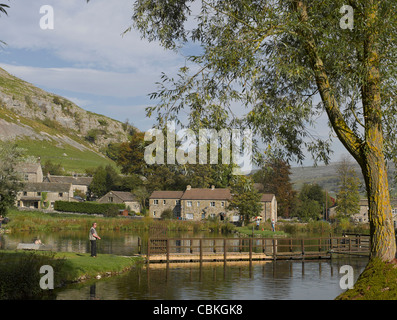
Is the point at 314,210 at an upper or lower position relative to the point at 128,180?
lower

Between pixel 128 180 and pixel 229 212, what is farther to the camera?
pixel 128 180

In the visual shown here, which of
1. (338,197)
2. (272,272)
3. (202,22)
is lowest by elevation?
(272,272)

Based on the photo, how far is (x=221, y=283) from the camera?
22.9 metres

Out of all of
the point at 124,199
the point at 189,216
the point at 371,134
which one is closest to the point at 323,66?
the point at 371,134

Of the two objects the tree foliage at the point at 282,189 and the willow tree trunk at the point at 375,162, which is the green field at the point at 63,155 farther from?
the willow tree trunk at the point at 375,162

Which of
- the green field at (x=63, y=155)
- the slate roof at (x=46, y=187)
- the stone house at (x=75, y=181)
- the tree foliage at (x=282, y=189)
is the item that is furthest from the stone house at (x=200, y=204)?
the green field at (x=63, y=155)

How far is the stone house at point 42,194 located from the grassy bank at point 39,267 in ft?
240

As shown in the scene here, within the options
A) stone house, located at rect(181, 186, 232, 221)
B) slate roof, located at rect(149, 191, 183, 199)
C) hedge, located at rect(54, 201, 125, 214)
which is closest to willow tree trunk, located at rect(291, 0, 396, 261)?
stone house, located at rect(181, 186, 232, 221)

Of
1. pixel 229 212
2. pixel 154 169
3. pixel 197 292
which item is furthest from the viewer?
pixel 154 169

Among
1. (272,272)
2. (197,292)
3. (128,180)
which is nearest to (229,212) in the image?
(128,180)

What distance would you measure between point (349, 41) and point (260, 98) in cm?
323

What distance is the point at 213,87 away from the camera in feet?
50.3

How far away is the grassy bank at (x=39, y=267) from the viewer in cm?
1784
